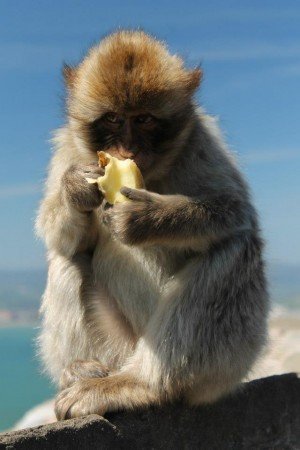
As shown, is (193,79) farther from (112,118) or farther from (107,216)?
(107,216)

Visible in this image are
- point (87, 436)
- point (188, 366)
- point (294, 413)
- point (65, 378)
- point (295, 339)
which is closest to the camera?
point (87, 436)

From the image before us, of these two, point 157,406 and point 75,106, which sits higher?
point 75,106

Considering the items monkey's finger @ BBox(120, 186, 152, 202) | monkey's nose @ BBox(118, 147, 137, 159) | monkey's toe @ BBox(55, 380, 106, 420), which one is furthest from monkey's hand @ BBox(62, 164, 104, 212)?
monkey's toe @ BBox(55, 380, 106, 420)

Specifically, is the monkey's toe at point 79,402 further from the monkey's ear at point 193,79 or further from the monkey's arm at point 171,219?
the monkey's ear at point 193,79

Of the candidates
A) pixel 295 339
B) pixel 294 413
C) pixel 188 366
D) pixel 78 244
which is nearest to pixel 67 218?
pixel 78 244

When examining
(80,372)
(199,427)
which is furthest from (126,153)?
(199,427)

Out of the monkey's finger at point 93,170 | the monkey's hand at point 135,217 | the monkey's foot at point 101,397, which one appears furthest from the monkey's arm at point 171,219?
the monkey's foot at point 101,397

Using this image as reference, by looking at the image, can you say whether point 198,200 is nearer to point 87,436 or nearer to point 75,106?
point 75,106
